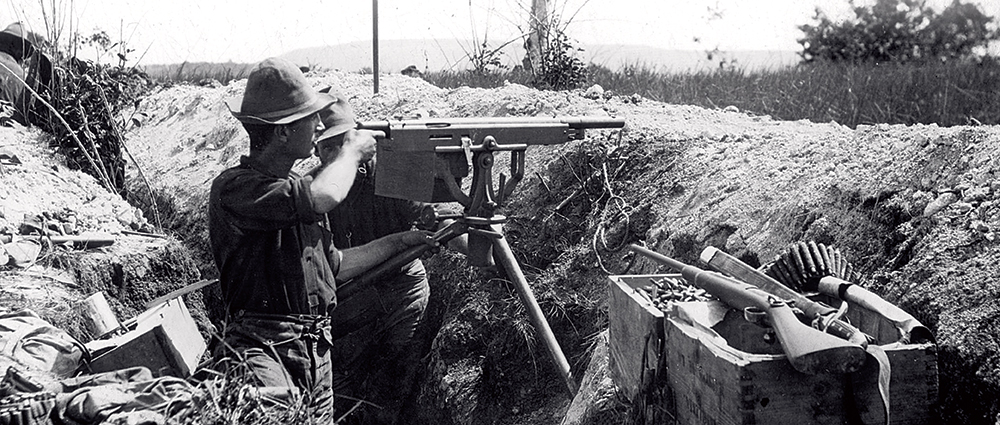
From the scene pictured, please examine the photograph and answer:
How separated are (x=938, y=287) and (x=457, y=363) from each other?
2.68m

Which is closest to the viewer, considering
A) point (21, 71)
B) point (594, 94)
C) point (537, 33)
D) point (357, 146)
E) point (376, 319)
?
point (357, 146)

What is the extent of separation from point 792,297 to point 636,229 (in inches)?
74.8

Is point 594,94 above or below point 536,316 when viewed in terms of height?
above

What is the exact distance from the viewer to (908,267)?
285 centimetres

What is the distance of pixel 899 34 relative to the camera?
43.3 feet

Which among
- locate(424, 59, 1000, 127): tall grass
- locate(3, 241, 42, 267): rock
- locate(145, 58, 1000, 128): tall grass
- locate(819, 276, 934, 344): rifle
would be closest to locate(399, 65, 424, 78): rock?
locate(145, 58, 1000, 128): tall grass

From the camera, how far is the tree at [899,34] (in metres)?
12.2

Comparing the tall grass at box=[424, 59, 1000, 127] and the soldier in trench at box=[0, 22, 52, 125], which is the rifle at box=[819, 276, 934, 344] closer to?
the tall grass at box=[424, 59, 1000, 127]

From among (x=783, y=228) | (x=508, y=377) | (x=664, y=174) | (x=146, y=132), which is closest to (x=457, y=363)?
(x=508, y=377)

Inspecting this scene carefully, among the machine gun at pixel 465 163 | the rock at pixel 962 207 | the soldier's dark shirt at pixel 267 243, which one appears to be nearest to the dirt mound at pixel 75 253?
the soldier's dark shirt at pixel 267 243

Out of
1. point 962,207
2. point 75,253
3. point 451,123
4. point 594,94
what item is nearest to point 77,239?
point 75,253

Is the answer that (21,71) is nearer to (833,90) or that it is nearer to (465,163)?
(465,163)

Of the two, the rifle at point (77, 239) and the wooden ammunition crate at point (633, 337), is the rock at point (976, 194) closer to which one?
the wooden ammunition crate at point (633, 337)

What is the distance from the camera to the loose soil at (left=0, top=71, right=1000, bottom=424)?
9.11 ft
